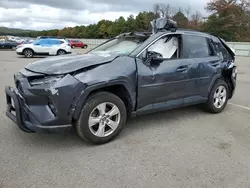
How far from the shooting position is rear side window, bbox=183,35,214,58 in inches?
186

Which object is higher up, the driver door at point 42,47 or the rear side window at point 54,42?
the rear side window at point 54,42

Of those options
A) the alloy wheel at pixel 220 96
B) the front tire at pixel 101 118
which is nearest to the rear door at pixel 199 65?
the alloy wheel at pixel 220 96

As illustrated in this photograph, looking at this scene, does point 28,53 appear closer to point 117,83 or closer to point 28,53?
point 28,53

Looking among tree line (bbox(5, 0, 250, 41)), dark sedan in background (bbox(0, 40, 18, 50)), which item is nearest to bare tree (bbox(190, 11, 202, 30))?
tree line (bbox(5, 0, 250, 41))

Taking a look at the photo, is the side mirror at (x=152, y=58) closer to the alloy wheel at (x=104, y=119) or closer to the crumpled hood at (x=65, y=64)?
the crumpled hood at (x=65, y=64)

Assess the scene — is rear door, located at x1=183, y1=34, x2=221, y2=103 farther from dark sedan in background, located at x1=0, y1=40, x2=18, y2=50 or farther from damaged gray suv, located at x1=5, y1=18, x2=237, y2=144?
dark sedan in background, located at x1=0, y1=40, x2=18, y2=50

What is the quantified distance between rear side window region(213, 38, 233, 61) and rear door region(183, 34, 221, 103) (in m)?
0.16

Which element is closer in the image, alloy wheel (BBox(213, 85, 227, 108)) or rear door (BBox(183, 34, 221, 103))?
rear door (BBox(183, 34, 221, 103))

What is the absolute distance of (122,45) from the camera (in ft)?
15.1

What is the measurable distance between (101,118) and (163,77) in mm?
1254

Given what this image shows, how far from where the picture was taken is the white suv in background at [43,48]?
64.2 feet

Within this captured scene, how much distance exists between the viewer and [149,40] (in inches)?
167

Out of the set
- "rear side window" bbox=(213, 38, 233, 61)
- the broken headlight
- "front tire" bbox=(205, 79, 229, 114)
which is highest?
"rear side window" bbox=(213, 38, 233, 61)

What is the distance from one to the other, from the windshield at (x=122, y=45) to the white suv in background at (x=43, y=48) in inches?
630
